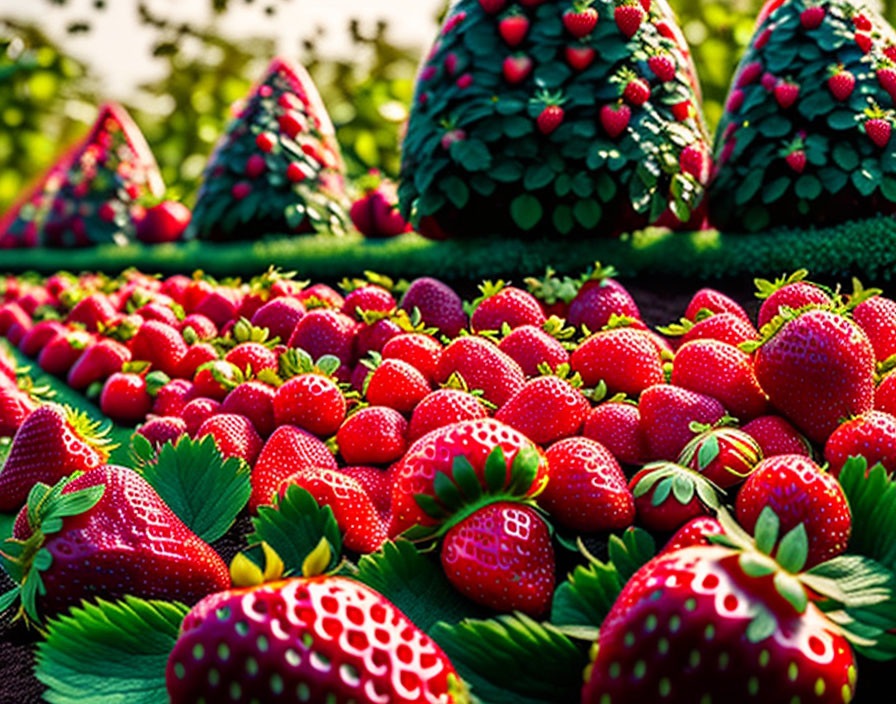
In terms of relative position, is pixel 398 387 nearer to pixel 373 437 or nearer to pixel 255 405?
pixel 373 437

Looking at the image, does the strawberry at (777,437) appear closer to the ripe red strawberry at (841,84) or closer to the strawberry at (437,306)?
the strawberry at (437,306)

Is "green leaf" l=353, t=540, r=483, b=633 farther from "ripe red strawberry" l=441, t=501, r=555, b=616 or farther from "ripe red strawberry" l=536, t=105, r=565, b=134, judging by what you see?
"ripe red strawberry" l=536, t=105, r=565, b=134

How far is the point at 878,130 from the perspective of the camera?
113 inches

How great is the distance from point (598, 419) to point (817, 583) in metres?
0.66

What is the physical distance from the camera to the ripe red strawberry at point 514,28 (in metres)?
3.04

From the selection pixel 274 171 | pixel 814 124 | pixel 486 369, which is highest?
pixel 814 124

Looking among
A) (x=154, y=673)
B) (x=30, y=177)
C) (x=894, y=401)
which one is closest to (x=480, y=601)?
(x=154, y=673)

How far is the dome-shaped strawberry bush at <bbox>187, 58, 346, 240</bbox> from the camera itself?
15.2 ft

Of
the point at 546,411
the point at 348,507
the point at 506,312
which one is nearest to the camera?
the point at 348,507

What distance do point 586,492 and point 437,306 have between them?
1.00 metres

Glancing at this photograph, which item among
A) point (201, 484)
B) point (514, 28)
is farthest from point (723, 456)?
point (514, 28)

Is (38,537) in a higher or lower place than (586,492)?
lower

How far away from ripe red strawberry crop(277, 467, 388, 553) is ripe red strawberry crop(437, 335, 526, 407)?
1.25 ft

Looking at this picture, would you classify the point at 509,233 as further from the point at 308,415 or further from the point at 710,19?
the point at 710,19
